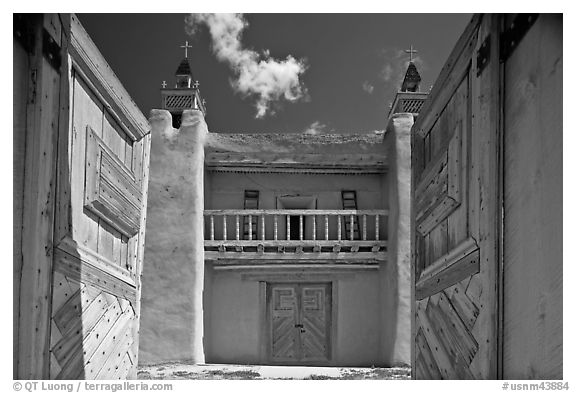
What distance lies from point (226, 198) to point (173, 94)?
3.27 meters

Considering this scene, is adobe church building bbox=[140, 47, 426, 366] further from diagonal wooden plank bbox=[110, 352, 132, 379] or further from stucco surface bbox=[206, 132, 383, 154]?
diagonal wooden plank bbox=[110, 352, 132, 379]

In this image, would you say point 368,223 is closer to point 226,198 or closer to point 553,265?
point 226,198

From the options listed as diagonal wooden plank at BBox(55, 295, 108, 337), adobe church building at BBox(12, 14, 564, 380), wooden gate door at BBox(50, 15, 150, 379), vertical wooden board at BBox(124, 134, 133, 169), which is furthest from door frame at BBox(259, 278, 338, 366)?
diagonal wooden plank at BBox(55, 295, 108, 337)

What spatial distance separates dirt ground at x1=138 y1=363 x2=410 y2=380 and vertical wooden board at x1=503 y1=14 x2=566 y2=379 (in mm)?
7260

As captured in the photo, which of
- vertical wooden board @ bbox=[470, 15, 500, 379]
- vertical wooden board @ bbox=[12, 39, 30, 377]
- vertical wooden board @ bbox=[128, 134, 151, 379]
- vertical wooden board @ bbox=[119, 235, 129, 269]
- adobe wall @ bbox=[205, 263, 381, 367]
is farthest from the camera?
adobe wall @ bbox=[205, 263, 381, 367]

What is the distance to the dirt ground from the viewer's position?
9.64m

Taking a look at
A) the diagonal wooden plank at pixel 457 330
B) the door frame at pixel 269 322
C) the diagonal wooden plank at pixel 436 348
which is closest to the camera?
the diagonal wooden plank at pixel 457 330

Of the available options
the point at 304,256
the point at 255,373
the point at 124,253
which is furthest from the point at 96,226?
the point at 304,256

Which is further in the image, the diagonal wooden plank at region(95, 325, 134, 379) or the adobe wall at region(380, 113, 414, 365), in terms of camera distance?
the adobe wall at region(380, 113, 414, 365)

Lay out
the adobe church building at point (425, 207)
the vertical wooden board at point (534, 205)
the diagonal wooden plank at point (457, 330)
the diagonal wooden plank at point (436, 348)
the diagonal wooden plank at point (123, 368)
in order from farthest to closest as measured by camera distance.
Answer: the diagonal wooden plank at point (123, 368) → the diagonal wooden plank at point (436, 348) → the diagonal wooden plank at point (457, 330) → the adobe church building at point (425, 207) → the vertical wooden board at point (534, 205)

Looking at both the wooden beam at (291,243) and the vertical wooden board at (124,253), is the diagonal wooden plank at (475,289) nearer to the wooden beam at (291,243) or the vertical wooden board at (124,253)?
the vertical wooden board at (124,253)

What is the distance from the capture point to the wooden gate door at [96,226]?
10.2ft

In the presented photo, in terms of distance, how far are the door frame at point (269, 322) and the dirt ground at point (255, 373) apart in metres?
1.44

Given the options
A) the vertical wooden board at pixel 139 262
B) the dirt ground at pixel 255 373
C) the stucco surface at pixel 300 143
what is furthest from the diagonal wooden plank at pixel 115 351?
the stucco surface at pixel 300 143
